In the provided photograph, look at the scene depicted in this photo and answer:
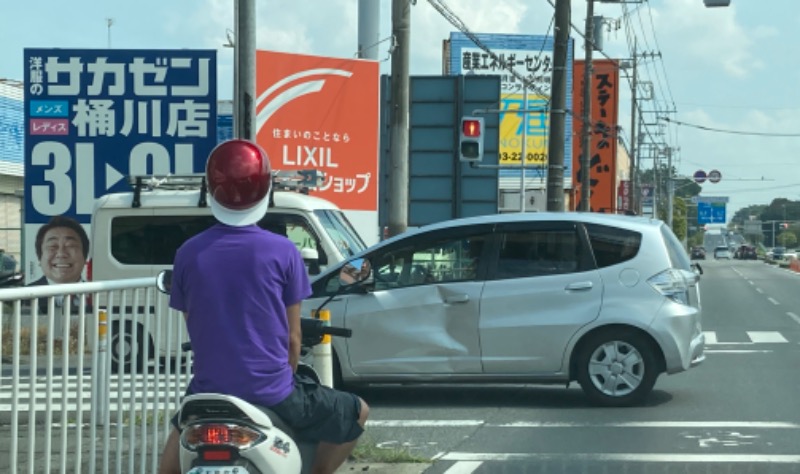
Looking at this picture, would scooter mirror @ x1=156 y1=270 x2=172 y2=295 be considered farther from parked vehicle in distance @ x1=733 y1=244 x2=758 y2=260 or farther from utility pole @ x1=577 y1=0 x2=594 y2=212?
parked vehicle in distance @ x1=733 y1=244 x2=758 y2=260

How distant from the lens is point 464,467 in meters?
7.88

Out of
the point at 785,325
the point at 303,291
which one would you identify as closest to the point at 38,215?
the point at 303,291

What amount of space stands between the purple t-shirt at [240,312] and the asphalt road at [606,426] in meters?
3.88

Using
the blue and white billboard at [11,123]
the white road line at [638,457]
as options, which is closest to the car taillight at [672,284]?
the white road line at [638,457]

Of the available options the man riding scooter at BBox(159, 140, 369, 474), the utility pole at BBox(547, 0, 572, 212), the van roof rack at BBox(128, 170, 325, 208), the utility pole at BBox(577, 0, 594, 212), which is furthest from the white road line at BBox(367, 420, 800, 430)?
the utility pole at BBox(577, 0, 594, 212)

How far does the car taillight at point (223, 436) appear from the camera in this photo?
12.4ft

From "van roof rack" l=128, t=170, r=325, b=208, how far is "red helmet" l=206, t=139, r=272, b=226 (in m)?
8.60

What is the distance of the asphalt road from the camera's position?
26.0 ft

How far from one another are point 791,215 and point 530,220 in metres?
173

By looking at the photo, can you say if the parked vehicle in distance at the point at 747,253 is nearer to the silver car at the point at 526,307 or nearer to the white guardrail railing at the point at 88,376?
the silver car at the point at 526,307

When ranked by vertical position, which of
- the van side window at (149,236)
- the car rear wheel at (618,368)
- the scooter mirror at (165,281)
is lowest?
the car rear wheel at (618,368)

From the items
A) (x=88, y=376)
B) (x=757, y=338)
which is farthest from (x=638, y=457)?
(x=757, y=338)

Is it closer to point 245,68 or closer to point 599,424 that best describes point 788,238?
point 599,424

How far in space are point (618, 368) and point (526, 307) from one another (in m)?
0.97
